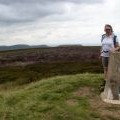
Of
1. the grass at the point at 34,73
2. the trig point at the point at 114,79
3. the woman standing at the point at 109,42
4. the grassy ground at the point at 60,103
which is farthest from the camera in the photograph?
the grass at the point at 34,73

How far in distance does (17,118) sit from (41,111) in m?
0.96

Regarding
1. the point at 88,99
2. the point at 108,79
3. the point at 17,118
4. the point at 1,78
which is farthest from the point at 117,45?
the point at 1,78

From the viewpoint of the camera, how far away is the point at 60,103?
13.8 metres

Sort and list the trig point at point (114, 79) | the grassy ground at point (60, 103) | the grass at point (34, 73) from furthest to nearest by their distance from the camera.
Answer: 1. the grass at point (34, 73)
2. the trig point at point (114, 79)
3. the grassy ground at point (60, 103)

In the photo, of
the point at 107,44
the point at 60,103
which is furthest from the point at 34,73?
the point at 60,103

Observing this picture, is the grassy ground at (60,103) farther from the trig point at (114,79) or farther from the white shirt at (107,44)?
the white shirt at (107,44)

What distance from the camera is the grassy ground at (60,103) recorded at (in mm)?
12547

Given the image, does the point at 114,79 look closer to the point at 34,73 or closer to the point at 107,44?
the point at 107,44

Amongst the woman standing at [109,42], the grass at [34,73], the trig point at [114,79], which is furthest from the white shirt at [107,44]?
the grass at [34,73]

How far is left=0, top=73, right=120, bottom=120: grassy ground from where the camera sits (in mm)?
12547

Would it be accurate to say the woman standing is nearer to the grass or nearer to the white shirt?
the white shirt

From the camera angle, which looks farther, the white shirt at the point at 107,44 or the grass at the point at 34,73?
the grass at the point at 34,73

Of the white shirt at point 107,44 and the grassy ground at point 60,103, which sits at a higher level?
the white shirt at point 107,44

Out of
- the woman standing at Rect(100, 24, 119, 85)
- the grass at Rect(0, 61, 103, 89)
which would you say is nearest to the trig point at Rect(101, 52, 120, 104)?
the woman standing at Rect(100, 24, 119, 85)
